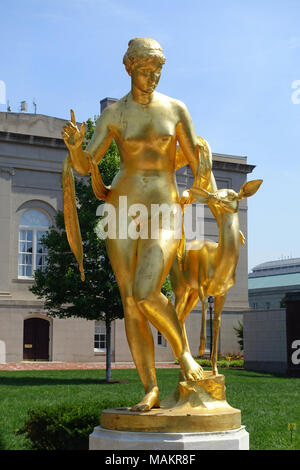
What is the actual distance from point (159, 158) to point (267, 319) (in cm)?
2379

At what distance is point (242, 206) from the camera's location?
41875mm

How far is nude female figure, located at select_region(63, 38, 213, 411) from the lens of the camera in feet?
19.9

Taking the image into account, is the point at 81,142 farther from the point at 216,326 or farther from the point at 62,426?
the point at 62,426

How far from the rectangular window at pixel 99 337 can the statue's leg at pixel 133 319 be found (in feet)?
97.0

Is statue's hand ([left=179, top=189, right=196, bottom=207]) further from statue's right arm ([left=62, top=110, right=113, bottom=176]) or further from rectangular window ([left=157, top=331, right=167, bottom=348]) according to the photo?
rectangular window ([left=157, top=331, right=167, bottom=348])

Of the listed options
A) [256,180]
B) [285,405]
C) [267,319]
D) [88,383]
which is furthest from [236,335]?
[256,180]

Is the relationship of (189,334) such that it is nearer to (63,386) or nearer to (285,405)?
(63,386)

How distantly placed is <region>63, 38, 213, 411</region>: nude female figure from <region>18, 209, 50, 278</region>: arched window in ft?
91.1

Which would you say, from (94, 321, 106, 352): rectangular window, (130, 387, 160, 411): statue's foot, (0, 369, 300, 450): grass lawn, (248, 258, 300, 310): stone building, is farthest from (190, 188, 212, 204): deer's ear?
(248, 258, 300, 310): stone building

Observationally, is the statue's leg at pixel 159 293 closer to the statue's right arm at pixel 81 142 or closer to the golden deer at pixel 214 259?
the golden deer at pixel 214 259

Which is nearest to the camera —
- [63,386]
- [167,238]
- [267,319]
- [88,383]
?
[167,238]

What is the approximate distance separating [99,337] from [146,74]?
3038 centimetres

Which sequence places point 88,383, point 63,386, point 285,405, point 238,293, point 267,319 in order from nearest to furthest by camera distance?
point 285,405
point 63,386
point 88,383
point 267,319
point 238,293

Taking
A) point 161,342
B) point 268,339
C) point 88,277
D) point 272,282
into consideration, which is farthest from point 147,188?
point 272,282
